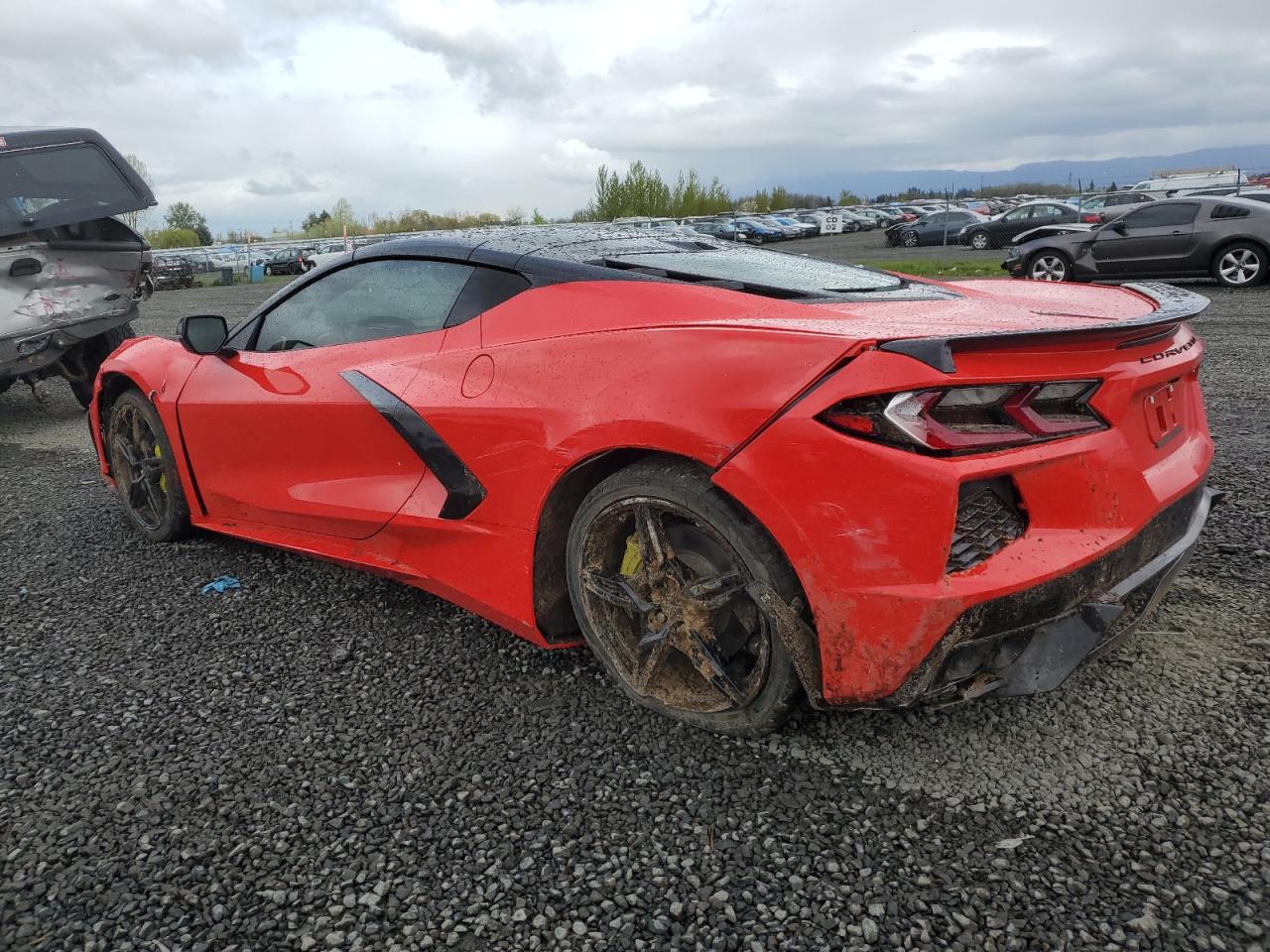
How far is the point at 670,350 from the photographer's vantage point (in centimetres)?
226

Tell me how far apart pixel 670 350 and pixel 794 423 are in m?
0.41

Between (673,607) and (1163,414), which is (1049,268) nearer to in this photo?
(1163,414)

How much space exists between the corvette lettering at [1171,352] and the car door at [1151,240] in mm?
12949

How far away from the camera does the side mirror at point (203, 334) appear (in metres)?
3.78

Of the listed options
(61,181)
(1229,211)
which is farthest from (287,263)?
(1229,211)

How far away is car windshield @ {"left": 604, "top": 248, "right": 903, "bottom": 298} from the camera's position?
2.67 meters

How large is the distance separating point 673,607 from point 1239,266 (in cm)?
1425

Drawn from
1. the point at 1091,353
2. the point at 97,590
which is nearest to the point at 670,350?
the point at 1091,353

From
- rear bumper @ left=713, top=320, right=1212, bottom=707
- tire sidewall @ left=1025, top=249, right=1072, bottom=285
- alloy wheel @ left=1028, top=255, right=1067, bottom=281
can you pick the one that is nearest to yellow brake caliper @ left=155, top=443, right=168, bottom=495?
rear bumper @ left=713, top=320, right=1212, bottom=707

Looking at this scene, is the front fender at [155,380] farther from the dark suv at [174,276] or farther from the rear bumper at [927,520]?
the dark suv at [174,276]

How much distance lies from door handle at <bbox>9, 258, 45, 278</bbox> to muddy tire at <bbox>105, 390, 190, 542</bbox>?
2993 mm

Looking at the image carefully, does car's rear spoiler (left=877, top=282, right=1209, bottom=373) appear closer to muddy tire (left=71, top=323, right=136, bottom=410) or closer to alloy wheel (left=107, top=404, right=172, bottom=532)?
alloy wheel (left=107, top=404, right=172, bottom=532)

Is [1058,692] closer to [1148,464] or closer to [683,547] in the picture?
[1148,464]

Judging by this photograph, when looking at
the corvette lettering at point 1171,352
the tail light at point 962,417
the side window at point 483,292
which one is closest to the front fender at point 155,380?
the side window at point 483,292
